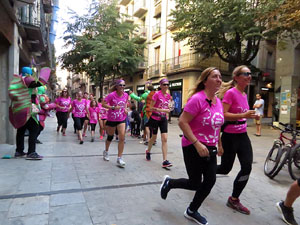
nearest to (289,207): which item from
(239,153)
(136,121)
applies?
(239,153)

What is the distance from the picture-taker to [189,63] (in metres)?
20.1

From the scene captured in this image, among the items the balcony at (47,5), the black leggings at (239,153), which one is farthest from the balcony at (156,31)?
the black leggings at (239,153)

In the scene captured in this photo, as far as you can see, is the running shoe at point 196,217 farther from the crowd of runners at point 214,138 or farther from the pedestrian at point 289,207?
the pedestrian at point 289,207

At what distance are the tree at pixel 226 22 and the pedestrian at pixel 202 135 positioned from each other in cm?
921

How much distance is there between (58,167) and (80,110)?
3.81m

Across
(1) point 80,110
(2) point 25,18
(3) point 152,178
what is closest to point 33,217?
(3) point 152,178

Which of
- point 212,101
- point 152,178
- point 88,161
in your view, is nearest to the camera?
point 212,101

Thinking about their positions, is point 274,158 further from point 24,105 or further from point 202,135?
point 24,105

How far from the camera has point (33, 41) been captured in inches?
406

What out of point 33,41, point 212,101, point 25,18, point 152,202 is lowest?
point 152,202

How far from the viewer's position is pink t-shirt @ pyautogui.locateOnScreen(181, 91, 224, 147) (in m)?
2.51

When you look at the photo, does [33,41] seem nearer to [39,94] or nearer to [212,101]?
[39,94]

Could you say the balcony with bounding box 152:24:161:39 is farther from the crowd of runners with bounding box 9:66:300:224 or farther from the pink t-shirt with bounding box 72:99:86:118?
the crowd of runners with bounding box 9:66:300:224

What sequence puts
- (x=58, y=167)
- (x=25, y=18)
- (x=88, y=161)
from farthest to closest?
1. (x=25, y=18)
2. (x=88, y=161)
3. (x=58, y=167)
